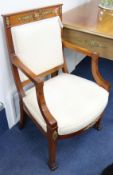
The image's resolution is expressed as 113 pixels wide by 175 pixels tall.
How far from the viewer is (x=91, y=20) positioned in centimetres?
151

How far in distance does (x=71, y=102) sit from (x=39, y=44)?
41 cm

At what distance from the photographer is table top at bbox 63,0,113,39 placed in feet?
4.35

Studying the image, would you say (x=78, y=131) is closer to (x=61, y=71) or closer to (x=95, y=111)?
(x=95, y=111)

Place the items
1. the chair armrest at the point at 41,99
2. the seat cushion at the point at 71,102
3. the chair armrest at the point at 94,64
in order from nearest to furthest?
the chair armrest at the point at 41,99, the seat cushion at the point at 71,102, the chair armrest at the point at 94,64

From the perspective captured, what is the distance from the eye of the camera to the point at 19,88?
127 centimetres

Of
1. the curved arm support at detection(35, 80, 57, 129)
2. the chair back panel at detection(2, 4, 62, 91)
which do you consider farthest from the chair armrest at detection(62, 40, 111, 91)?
the curved arm support at detection(35, 80, 57, 129)

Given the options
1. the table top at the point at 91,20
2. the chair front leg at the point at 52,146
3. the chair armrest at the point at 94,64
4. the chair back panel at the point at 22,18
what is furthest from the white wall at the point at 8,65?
the chair front leg at the point at 52,146

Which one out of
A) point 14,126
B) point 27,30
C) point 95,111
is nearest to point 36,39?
point 27,30

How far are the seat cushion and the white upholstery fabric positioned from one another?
15cm

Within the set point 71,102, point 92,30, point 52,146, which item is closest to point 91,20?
point 92,30

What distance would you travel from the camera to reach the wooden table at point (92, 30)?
1.30 m

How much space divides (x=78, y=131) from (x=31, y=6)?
2.80 feet

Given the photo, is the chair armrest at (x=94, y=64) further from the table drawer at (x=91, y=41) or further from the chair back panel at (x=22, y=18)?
the chair back panel at (x=22, y=18)

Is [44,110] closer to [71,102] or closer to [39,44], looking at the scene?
[71,102]
